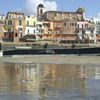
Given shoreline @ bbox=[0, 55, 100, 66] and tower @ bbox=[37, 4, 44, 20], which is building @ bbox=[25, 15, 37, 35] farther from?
shoreline @ bbox=[0, 55, 100, 66]

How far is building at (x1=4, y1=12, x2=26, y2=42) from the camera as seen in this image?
4769 inches

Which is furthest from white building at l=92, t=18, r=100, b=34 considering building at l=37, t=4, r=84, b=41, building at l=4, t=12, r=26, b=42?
building at l=4, t=12, r=26, b=42

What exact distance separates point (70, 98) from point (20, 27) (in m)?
114

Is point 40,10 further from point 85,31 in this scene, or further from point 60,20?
point 85,31

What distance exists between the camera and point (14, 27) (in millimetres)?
125875

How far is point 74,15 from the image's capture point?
151 m

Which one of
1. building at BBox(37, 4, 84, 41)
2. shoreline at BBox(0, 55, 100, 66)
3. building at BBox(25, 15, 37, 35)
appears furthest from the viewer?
building at BBox(37, 4, 84, 41)

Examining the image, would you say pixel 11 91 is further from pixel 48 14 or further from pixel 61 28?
pixel 48 14

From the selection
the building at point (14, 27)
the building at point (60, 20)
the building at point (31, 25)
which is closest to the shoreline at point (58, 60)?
the building at point (14, 27)

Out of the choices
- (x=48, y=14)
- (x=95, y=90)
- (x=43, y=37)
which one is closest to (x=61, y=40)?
(x=43, y=37)

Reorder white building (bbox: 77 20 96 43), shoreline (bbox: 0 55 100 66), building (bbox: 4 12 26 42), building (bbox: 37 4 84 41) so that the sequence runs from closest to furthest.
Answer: shoreline (bbox: 0 55 100 66), building (bbox: 4 12 26 42), white building (bbox: 77 20 96 43), building (bbox: 37 4 84 41)

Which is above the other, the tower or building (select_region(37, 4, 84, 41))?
the tower

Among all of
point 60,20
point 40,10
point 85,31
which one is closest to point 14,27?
point 60,20

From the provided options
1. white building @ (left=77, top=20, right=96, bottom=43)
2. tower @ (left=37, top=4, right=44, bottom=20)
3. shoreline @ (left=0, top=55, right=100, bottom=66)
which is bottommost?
shoreline @ (left=0, top=55, right=100, bottom=66)
